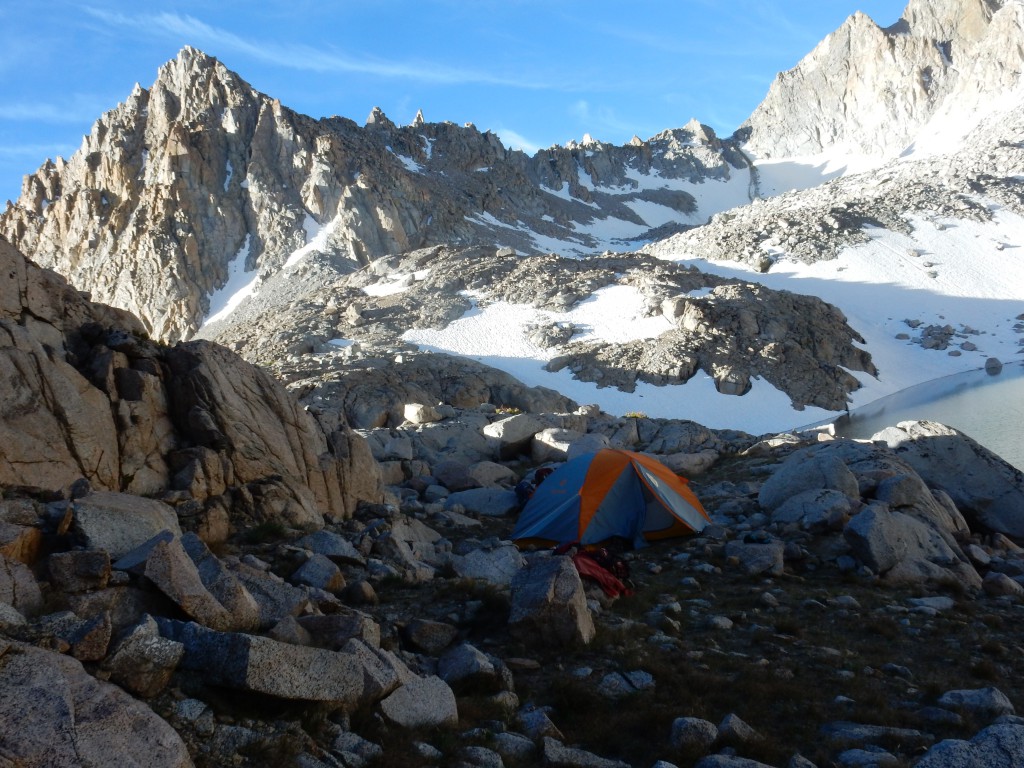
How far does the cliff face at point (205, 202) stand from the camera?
10081 cm

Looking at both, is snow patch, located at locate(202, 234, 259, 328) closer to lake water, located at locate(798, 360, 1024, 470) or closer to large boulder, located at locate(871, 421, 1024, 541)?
lake water, located at locate(798, 360, 1024, 470)

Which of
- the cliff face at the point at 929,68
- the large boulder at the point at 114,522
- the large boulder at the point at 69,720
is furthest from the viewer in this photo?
the cliff face at the point at 929,68

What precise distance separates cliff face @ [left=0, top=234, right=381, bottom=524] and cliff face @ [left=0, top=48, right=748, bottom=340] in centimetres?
8419

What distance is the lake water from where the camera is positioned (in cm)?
3666

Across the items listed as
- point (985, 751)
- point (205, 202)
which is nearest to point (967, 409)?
point (985, 751)

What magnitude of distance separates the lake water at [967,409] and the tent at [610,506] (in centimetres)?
2038

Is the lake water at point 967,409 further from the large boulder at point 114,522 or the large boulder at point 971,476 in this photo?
the large boulder at point 114,522

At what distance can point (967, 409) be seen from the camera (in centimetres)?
4609

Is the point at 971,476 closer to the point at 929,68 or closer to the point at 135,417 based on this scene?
the point at 135,417

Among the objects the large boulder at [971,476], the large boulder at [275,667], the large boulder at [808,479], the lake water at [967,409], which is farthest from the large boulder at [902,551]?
the lake water at [967,409]

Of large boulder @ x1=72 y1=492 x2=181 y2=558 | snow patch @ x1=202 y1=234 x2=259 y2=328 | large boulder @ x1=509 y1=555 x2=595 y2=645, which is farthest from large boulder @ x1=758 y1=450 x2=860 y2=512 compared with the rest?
snow patch @ x1=202 y1=234 x2=259 y2=328

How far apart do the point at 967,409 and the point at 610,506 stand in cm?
3881

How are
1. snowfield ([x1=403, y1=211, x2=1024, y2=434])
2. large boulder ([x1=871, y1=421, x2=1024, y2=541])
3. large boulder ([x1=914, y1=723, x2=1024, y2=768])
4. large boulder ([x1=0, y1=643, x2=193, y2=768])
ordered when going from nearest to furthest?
large boulder ([x1=0, y1=643, x2=193, y2=768]) < large boulder ([x1=914, y1=723, x2=1024, y2=768]) < large boulder ([x1=871, y1=421, x2=1024, y2=541]) < snowfield ([x1=403, y1=211, x2=1024, y2=434])

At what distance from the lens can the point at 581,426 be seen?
3156 centimetres
